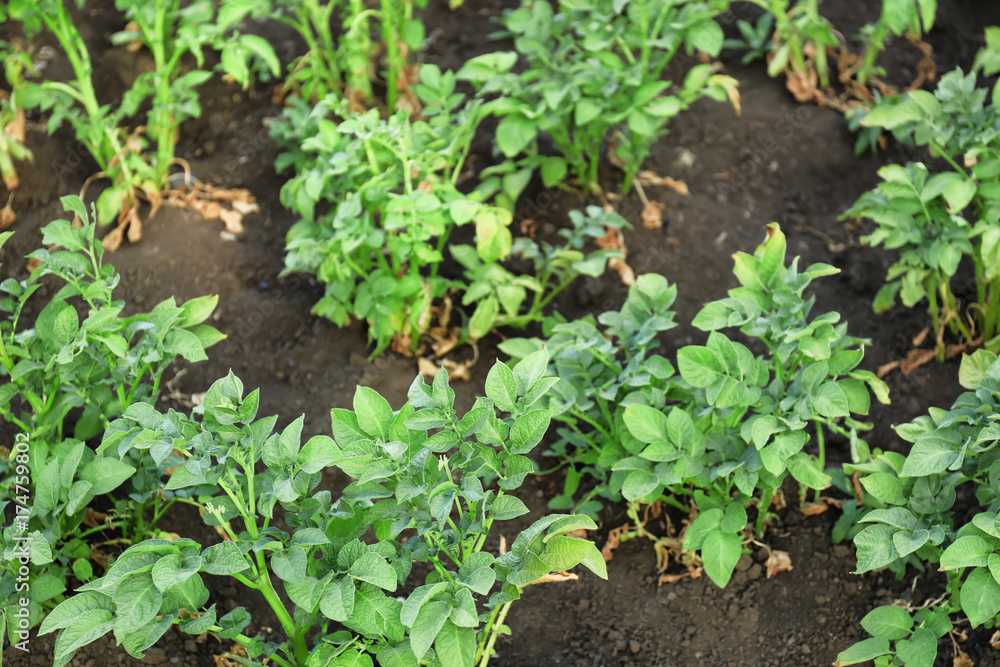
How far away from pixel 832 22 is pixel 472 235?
209 centimetres

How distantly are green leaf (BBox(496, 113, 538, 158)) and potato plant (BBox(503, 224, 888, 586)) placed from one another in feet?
2.57

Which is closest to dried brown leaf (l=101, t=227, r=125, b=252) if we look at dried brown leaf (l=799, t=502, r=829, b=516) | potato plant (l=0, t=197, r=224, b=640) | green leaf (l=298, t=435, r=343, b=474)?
potato plant (l=0, t=197, r=224, b=640)

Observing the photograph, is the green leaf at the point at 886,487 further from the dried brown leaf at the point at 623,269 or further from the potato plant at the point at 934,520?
the dried brown leaf at the point at 623,269

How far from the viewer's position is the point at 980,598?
182 cm

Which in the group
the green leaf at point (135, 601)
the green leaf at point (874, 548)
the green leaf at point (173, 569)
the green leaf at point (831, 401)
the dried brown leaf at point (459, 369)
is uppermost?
the green leaf at point (173, 569)

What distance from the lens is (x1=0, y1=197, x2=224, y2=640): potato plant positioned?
1.91 meters

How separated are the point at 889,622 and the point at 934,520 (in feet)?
0.84

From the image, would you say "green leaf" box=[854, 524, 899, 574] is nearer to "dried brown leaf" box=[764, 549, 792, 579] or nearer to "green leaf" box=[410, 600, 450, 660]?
"dried brown leaf" box=[764, 549, 792, 579]

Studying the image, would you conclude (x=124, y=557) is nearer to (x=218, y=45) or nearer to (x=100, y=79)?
(x=218, y=45)

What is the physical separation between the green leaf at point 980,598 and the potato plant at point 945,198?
38.7 inches

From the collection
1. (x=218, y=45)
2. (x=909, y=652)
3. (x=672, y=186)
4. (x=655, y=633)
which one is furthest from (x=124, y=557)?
(x=672, y=186)

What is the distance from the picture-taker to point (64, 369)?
2049 millimetres

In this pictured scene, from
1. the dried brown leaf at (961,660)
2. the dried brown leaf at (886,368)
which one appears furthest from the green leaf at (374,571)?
the dried brown leaf at (886,368)

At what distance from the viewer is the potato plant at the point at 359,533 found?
1.62 metres
